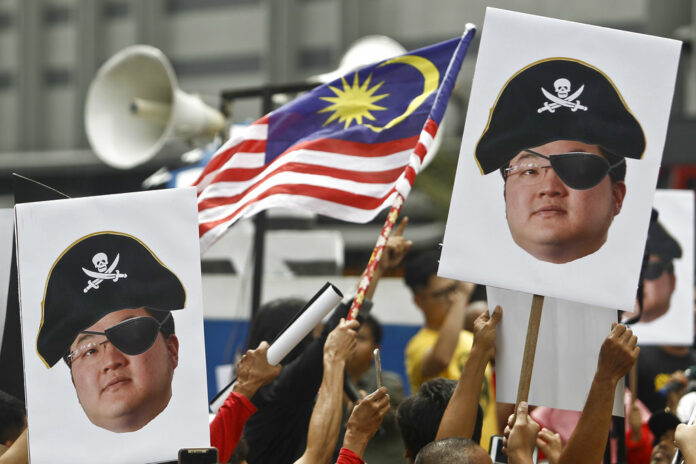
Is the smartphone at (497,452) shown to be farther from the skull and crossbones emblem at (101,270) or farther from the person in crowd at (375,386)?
the skull and crossbones emblem at (101,270)

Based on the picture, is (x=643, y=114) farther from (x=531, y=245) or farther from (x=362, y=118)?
(x=362, y=118)

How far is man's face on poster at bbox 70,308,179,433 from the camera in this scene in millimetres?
2873

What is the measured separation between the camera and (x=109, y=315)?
114 inches

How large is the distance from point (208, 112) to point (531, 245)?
411 cm

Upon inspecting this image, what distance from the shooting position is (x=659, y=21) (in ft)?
51.9

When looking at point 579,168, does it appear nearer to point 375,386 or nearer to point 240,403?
point 240,403

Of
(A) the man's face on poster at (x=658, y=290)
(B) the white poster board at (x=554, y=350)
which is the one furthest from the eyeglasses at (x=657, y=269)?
(B) the white poster board at (x=554, y=350)

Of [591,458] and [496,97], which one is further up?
[496,97]

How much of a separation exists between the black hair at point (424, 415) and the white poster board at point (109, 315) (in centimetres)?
68

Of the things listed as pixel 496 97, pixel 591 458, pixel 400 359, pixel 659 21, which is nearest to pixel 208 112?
pixel 400 359

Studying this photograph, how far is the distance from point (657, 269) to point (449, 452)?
9.54ft

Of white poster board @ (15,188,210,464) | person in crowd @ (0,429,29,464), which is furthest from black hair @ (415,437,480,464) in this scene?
person in crowd @ (0,429,29,464)

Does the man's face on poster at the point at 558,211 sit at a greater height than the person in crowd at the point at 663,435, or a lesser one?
greater

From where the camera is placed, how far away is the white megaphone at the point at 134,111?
688cm
